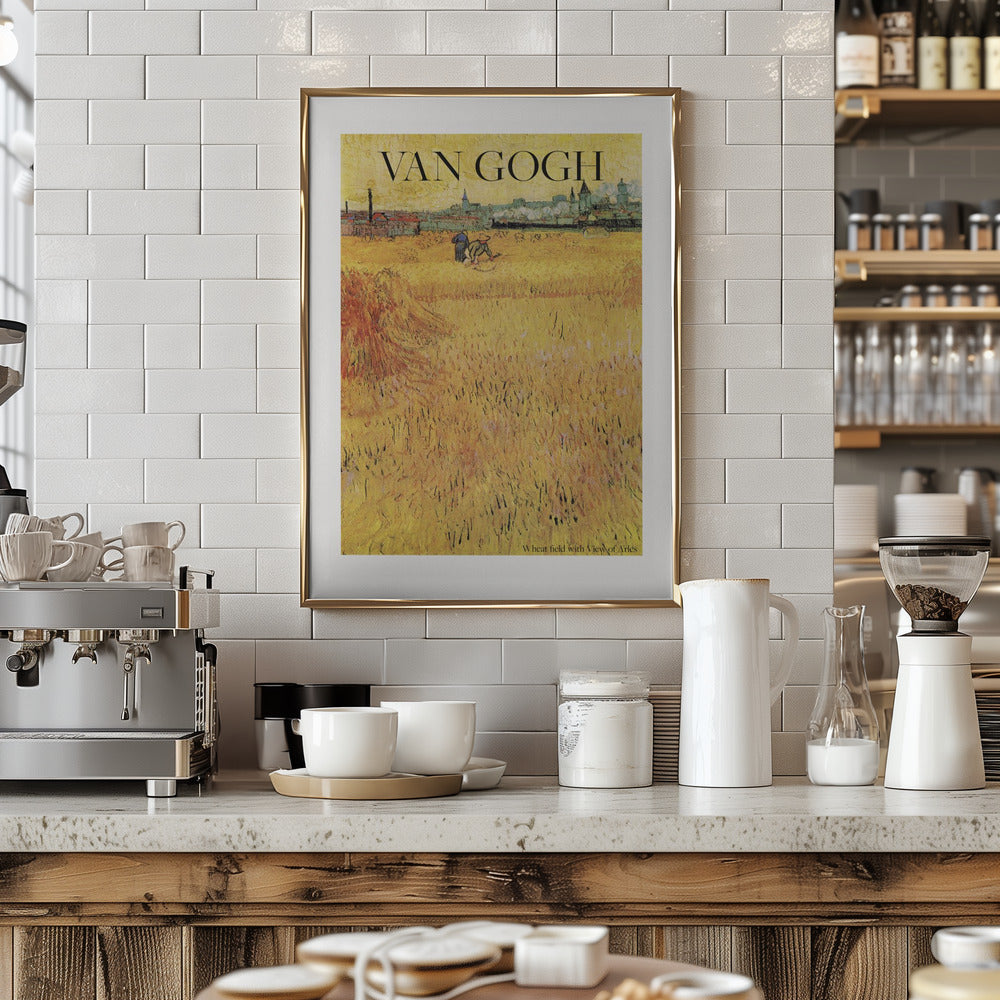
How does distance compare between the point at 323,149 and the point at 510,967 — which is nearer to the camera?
the point at 510,967

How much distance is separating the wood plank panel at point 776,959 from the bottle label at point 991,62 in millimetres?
2452

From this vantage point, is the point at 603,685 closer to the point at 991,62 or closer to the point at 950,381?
the point at 950,381

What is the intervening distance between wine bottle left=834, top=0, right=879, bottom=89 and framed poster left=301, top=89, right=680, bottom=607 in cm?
122

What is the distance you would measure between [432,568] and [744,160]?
949 millimetres

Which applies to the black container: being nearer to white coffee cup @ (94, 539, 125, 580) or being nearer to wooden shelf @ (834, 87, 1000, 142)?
white coffee cup @ (94, 539, 125, 580)

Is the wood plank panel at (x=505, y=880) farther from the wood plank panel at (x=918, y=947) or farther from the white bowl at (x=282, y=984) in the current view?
the white bowl at (x=282, y=984)

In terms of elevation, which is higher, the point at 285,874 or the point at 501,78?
the point at 501,78

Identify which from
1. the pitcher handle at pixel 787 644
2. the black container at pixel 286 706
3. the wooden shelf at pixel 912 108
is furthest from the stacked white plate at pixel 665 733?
the wooden shelf at pixel 912 108

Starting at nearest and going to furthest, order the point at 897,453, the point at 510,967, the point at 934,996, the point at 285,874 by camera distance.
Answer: the point at 934,996 < the point at 510,967 < the point at 285,874 < the point at 897,453

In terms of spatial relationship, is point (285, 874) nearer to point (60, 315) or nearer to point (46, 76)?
point (60, 315)

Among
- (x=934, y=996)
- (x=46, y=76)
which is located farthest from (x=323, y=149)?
(x=934, y=996)

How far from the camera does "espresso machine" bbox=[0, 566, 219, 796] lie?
1.89m

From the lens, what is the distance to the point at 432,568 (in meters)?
2.27

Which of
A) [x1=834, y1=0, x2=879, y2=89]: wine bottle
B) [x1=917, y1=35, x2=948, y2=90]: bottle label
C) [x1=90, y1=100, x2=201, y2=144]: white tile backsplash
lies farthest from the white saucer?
[x1=917, y1=35, x2=948, y2=90]: bottle label
